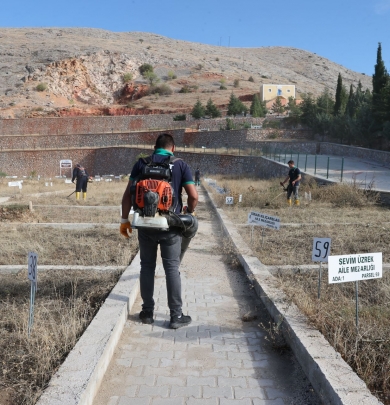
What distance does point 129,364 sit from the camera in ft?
12.7

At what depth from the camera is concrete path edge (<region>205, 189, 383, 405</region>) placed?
3037 millimetres

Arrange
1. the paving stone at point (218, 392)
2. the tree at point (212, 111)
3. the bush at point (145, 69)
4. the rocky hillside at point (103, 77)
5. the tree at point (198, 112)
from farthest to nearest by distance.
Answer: the bush at point (145, 69) < the rocky hillside at point (103, 77) < the tree at point (212, 111) < the tree at point (198, 112) < the paving stone at point (218, 392)

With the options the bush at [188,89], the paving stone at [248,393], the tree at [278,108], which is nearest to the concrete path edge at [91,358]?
the paving stone at [248,393]

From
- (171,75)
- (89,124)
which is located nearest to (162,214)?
(89,124)

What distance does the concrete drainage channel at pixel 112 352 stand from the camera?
3053 mm

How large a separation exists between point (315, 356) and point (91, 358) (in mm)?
1662

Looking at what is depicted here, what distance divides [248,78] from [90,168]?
44754mm

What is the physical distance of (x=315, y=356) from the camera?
3527 mm

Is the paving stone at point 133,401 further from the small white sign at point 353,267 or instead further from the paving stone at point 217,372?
the small white sign at point 353,267

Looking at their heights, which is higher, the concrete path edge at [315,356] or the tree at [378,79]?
the tree at [378,79]

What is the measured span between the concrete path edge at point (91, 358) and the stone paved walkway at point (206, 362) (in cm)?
11

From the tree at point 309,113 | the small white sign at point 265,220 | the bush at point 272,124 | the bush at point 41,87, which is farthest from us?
the bush at point 41,87

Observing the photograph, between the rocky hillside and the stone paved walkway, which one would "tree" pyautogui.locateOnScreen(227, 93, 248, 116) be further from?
the stone paved walkway

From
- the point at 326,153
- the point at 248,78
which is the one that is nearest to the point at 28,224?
the point at 326,153
